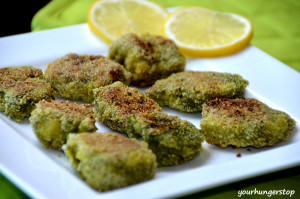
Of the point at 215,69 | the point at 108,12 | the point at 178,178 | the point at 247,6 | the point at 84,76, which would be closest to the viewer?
the point at 178,178

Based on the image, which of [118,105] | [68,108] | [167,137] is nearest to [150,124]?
[167,137]

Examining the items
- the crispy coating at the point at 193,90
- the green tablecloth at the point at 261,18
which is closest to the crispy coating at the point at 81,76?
the crispy coating at the point at 193,90

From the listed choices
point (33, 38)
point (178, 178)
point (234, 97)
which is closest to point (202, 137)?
point (178, 178)

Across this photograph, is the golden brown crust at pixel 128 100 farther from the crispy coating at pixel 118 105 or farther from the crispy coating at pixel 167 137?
the crispy coating at pixel 167 137

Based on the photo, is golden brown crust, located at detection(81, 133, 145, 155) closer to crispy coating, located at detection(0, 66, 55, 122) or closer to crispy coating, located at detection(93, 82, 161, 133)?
crispy coating, located at detection(93, 82, 161, 133)

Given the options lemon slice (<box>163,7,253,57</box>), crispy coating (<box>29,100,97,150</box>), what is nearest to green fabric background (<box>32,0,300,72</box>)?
lemon slice (<box>163,7,253,57</box>)

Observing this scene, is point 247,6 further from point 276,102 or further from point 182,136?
point 182,136

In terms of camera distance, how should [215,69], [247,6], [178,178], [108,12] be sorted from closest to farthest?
[178,178]
[215,69]
[108,12]
[247,6]
